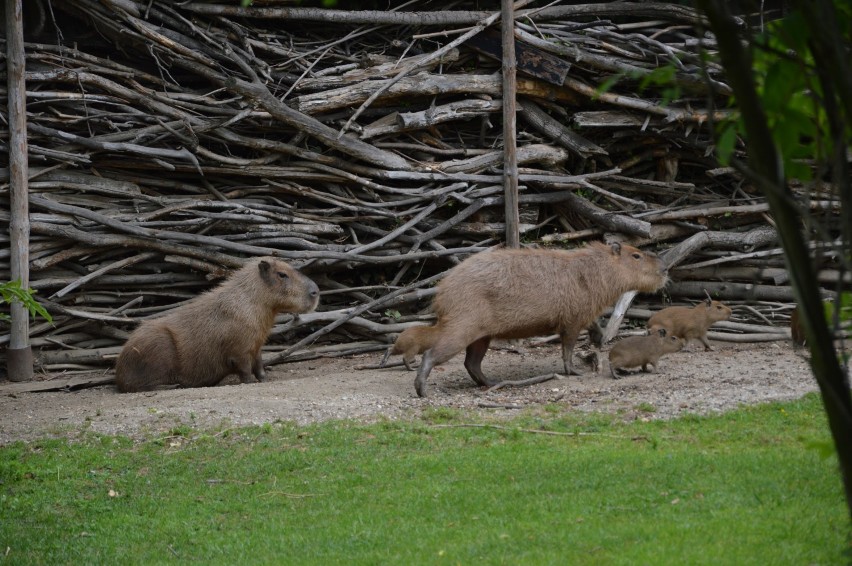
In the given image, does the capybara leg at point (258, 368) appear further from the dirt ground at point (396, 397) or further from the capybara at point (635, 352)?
the capybara at point (635, 352)

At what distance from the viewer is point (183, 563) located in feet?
17.1

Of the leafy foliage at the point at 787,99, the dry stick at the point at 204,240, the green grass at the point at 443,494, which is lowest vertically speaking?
the green grass at the point at 443,494

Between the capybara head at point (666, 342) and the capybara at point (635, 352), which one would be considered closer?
the capybara at point (635, 352)

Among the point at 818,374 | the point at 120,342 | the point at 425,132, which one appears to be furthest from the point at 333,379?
the point at 818,374

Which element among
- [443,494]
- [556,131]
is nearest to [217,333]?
[443,494]

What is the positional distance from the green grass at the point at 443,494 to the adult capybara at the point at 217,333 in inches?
88.4

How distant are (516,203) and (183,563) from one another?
25.5ft

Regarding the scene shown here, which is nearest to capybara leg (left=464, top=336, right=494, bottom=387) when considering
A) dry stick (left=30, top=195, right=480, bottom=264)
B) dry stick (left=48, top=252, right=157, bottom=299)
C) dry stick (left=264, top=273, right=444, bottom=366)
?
dry stick (left=264, top=273, right=444, bottom=366)

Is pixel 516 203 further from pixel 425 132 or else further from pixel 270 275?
pixel 270 275

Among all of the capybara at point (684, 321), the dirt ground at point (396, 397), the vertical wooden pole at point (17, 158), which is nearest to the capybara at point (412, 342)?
the dirt ground at point (396, 397)

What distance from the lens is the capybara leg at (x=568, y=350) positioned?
9.66 m

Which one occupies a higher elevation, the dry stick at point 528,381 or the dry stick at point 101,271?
the dry stick at point 101,271

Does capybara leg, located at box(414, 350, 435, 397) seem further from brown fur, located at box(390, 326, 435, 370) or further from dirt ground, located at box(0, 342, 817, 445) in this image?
brown fur, located at box(390, 326, 435, 370)

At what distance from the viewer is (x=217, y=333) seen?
10289 millimetres
